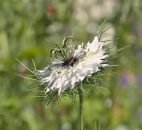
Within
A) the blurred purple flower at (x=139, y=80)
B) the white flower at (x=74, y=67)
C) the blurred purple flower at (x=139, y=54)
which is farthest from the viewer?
the blurred purple flower at (x=139, y=80)

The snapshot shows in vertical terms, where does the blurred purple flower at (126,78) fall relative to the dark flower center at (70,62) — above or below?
above

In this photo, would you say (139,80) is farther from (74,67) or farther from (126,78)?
(74,67)

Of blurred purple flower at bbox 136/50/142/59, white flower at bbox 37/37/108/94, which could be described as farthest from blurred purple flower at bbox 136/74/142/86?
white flower at bbox 37/37/108/94

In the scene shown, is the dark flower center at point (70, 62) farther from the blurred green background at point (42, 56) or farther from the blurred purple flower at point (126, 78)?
the blurred purple flower at point (126, 78)

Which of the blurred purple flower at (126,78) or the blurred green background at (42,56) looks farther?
the blurred purple flower at (126,78)

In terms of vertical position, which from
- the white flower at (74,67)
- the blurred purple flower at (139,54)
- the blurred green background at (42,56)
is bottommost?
the white flower at (74,67)

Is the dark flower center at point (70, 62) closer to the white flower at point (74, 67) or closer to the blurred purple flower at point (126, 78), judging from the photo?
the white flower at point (74, 67)

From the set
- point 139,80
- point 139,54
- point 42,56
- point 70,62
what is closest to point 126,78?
point 139,80

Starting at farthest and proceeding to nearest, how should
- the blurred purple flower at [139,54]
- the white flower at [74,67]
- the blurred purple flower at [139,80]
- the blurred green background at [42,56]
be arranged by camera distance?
the blurred purple flower at [139,80], the blurred purple flower at [139,54], the blurred green background at [42,56], the white flower at [74,67]

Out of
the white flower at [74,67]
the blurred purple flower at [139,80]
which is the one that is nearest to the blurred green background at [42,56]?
the blurred purple flower at [139,80]
